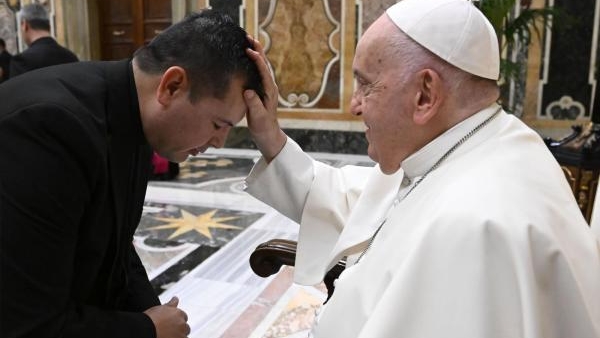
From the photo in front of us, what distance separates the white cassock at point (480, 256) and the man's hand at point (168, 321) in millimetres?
379

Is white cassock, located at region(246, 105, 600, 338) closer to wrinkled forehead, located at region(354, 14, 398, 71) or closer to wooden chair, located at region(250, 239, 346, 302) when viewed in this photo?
wrinkled forehead, located at region(354, 14, 398, 71)

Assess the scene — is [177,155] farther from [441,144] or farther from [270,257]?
[441,144]

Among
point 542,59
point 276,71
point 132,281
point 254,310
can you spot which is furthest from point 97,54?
point 132,281

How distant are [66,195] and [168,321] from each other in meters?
0.48

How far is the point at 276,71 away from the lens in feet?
25.4

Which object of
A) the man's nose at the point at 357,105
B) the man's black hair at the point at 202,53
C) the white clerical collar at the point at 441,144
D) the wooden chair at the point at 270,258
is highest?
the man's black hair at the point at 202,53

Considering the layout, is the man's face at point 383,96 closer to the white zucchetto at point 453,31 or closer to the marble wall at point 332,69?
the white zucchetto at point 453,31

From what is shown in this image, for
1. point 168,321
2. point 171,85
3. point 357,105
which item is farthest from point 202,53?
point 168,321

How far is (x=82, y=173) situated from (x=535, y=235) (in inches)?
36.1

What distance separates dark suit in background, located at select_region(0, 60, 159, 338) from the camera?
46.4 inches

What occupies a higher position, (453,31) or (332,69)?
(453,31)

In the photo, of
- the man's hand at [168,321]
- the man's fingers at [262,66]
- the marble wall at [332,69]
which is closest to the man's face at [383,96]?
the man's fingers at [262,66]

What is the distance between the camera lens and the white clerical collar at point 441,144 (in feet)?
4.60

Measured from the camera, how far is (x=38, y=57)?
4824 millimetres
